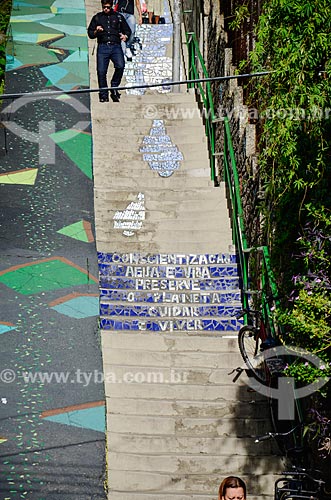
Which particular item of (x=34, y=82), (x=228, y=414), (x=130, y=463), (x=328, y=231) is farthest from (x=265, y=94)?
(x=34, y=82)

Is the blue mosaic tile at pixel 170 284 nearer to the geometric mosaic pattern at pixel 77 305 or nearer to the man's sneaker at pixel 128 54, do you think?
the geometric mosaic pattern at pixel 77 305

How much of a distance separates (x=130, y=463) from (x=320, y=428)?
206 centimetres

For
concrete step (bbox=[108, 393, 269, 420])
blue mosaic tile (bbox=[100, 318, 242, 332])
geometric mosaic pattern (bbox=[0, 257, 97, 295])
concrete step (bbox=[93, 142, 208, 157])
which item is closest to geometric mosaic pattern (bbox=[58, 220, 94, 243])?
geometric mosaic pattern (bbox=[0, 257, 97, 295])

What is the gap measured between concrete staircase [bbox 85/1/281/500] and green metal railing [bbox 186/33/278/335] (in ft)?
0.78

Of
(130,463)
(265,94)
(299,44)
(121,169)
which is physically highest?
(299,44)

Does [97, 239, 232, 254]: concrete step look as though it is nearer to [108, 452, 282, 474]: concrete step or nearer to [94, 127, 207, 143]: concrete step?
[94, 127, 207, 143]: concrete step

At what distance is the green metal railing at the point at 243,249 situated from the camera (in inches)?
404

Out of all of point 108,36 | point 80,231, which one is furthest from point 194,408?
point 108,36

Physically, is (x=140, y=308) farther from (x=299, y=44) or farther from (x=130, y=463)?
(x=299, y=44)

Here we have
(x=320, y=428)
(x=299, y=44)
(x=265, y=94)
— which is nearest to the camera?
(x=320, y=428)

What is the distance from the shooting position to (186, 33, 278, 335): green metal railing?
10.3m

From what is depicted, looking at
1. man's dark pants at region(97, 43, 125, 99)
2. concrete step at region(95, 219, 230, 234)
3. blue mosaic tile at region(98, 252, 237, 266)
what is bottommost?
blue mosaic tile at region(98, 252, 237, 266)

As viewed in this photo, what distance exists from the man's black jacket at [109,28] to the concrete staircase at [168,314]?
97 cm

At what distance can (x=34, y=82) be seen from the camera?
1631 centimetres
